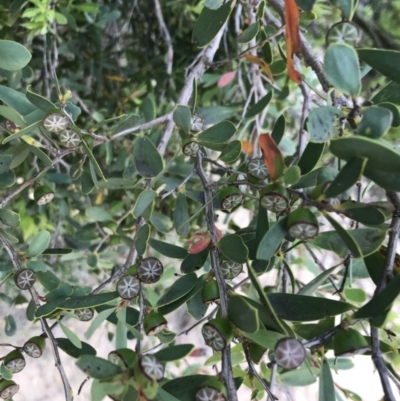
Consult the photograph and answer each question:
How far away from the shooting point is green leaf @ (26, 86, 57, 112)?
35 centimetres

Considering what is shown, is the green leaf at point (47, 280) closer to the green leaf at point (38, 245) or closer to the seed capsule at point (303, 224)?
the green leaf at point (38, 245)

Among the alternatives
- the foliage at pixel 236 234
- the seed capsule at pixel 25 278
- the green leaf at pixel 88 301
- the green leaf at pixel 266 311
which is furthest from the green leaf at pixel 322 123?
the seed capsule at pixel 25 278

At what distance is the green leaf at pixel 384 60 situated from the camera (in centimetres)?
27

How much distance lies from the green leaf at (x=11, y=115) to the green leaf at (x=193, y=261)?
205mm

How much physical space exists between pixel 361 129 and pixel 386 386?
16cm

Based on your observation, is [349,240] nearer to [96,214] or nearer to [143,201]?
[143,201]

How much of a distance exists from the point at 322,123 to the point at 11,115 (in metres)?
0.27

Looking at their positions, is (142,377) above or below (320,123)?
below

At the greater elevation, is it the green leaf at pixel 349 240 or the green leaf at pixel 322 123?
Answer: the green leaf at pixel 322 123

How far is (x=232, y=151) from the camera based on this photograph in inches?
16.1

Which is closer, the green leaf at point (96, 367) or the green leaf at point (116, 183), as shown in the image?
the green leaf at point (96, 367)

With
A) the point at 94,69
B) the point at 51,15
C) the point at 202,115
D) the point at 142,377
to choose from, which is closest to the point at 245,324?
the point at 142,377

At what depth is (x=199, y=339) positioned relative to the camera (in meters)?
1.50

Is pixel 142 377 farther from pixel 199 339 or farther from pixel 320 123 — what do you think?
pixel 199 339
